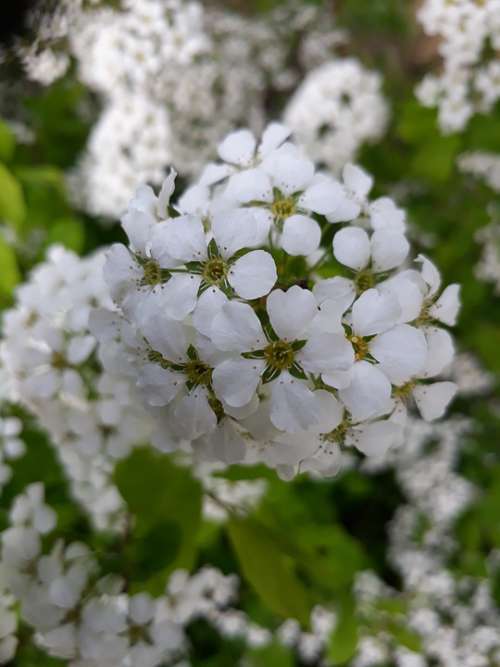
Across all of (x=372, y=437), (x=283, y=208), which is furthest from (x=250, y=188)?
(x=372, y=437)

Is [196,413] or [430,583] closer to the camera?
[196,413]

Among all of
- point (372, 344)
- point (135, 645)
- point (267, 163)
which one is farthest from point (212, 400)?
point (135, 645)

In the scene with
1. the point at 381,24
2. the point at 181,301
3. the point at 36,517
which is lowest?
the point at 36,517

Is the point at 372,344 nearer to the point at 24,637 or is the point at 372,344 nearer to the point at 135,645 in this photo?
the point at 135,645

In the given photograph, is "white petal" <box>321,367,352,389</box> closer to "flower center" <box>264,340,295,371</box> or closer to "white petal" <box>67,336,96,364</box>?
"flower center" <box>264,340,295,371</box>

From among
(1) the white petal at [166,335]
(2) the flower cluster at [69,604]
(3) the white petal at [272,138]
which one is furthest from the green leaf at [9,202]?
(1) the white petal at [166,335]

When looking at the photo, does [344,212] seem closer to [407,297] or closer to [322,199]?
[322,199]
